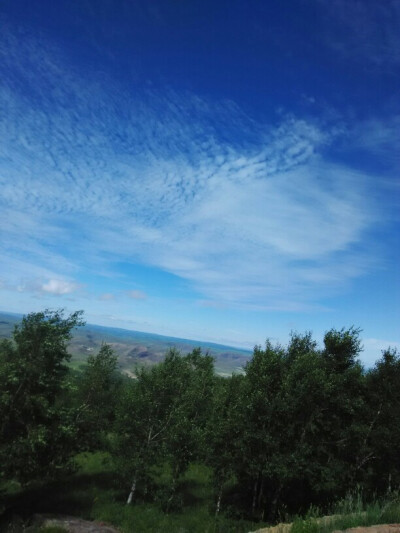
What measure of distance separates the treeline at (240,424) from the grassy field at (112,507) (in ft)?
5.82

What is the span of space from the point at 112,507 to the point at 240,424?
56.7ft

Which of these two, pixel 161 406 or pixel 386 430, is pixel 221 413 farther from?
pixel 386 430

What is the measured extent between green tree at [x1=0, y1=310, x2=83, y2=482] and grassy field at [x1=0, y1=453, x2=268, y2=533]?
4.91 meters

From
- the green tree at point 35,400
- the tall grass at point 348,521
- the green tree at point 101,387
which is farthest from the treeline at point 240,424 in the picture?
the tall grass at point 348,521

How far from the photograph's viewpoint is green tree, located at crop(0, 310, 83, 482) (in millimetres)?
29719

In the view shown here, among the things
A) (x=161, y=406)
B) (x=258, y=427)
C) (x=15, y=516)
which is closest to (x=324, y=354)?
(x=258, y=427)

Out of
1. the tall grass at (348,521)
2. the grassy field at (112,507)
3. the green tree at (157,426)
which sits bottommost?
the grassy field at (112,507)

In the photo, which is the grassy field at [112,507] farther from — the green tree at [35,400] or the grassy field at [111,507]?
the green tree at [35,400]

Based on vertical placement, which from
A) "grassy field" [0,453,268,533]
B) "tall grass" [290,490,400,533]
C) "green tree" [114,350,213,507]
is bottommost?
"grassy field" [0,453,268,533]

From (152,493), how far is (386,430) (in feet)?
87.7

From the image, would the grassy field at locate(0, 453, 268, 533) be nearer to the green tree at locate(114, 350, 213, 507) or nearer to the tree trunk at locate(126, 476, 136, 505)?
the tree trunk at locate(126, 476, 136, 505)

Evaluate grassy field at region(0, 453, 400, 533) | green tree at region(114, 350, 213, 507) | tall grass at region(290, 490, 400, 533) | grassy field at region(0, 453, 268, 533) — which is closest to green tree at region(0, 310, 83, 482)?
grassy field at region(0, 453, 400, 533)

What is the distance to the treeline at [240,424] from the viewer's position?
31.7m

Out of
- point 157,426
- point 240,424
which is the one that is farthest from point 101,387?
point 240,424
